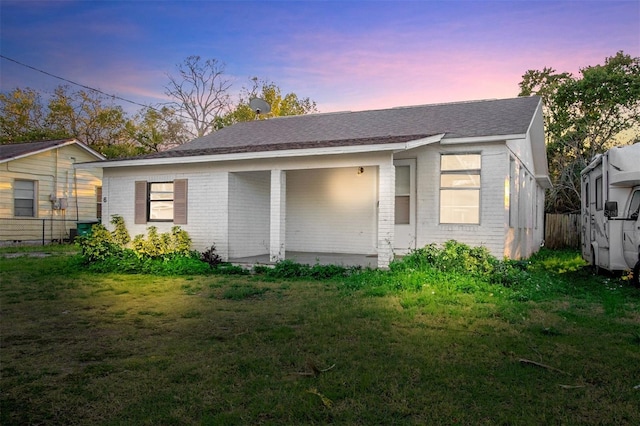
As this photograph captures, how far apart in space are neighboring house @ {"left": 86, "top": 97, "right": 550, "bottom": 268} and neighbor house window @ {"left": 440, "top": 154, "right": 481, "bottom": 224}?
0.08 feet

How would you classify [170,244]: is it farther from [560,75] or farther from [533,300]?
[560,75]

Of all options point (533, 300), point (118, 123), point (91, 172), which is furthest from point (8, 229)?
point (533, 300)

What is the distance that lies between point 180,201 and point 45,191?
11018 millimetres

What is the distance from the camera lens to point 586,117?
81.4 ft

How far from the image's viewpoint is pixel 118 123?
34031 millimetres

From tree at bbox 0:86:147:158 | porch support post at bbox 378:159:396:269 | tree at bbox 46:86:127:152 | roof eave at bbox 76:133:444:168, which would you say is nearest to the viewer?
roof eave at bbox 76:133:444:168

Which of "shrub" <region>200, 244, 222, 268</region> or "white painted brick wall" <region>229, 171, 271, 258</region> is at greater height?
"white painted brick wall" <region>229, 171, 271, 258</region>

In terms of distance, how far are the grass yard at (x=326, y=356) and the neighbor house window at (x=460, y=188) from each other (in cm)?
311

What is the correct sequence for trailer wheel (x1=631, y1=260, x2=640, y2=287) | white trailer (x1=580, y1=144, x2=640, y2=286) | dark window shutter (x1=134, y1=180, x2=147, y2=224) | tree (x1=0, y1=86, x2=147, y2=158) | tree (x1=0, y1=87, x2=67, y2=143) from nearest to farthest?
trailer wheel (x1=631, y1=260, x2=640, y2=287) < white trailer (x1=580, y1=144, x2=640, y2=286) < dark window shutter (x1=134, y1=180, x2=147, y2=224) < tree (x1=0, y1=87, x2=67, y2=143) < tree (x1=0, y1=86, x2=147, y2=158)

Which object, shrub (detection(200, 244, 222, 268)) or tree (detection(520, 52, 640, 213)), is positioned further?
tree (detection(520, 52, 640, 213))

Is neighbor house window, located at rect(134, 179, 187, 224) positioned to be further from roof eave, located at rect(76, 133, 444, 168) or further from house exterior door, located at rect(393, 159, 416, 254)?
house exterior door, located at rect(393, 159, 416, 254)

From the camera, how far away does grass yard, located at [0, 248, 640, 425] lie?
3.39 metres

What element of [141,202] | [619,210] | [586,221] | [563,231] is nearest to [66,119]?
[141,202]

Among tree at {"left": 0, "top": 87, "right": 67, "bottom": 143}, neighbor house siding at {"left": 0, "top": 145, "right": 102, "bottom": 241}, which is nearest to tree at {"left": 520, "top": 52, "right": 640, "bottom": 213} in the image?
neighbor house siding at {"left": 0, "top": 145, "right": 102, "bottom": 241}
